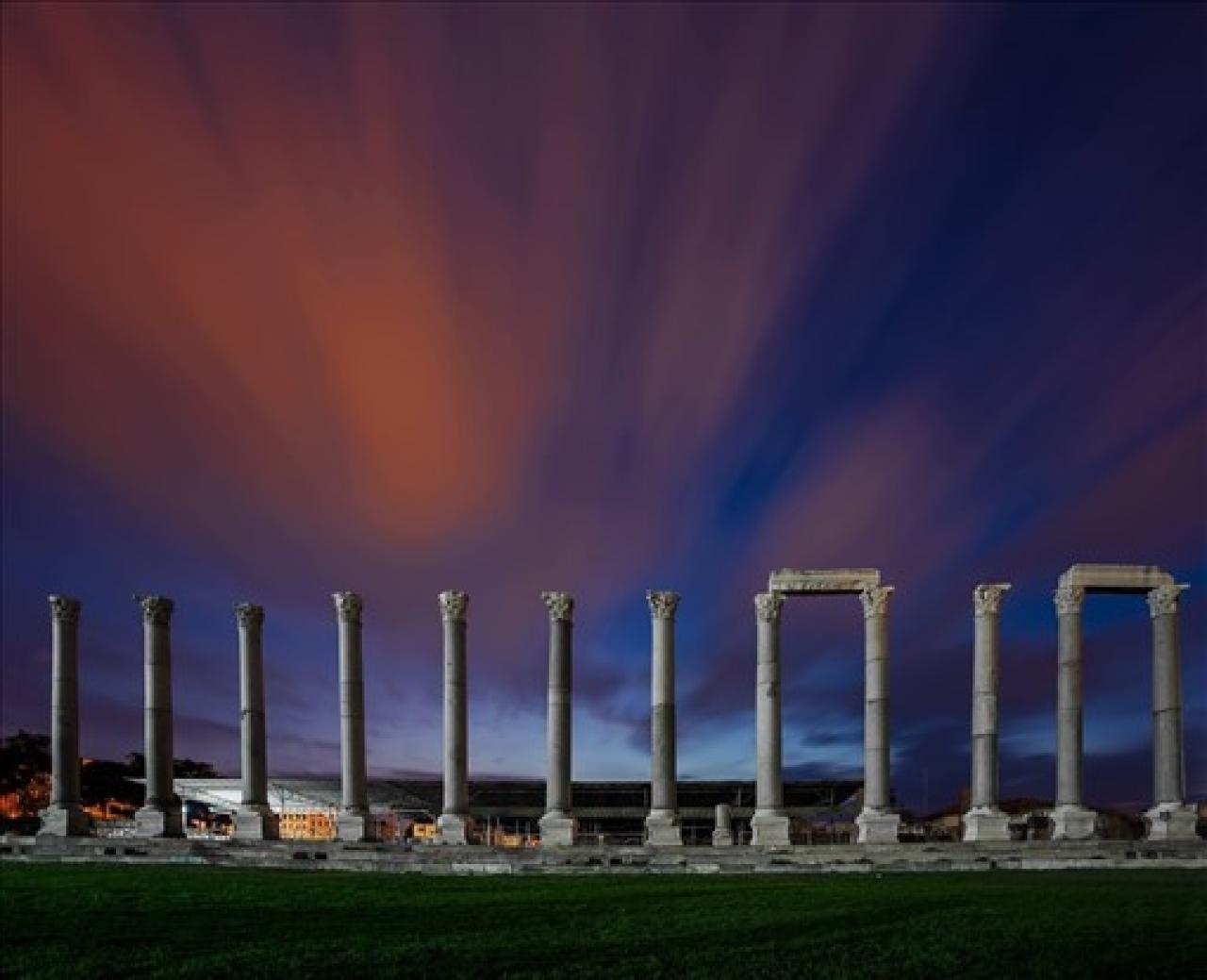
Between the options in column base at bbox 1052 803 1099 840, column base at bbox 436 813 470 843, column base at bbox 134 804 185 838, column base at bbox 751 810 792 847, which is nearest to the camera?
column base at bbox 1052 803 1099 840

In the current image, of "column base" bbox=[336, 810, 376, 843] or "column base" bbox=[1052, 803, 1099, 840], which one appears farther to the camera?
"column base" bbox=[336, 810, 376, 843]

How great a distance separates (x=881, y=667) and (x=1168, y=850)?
14.8 meters

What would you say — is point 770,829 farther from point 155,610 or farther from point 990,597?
point 155,610

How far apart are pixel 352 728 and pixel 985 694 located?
107 ft

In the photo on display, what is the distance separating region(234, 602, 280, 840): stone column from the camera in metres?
60.8

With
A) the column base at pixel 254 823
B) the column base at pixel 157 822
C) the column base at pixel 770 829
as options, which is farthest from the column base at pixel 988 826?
the column base at pixel 157 822

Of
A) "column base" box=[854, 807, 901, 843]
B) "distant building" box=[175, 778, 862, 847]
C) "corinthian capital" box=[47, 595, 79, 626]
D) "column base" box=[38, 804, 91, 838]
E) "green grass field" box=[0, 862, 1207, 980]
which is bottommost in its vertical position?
"distant building" box=[175, 778, 862, 847]

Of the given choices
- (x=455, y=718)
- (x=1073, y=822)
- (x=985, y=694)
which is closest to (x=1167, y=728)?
(x=1073, y=822)

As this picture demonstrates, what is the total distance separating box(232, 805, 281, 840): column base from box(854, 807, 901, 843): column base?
29.8 metres

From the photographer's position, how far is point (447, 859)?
51625 millimetres

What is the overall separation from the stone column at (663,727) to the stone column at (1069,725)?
60.1 feet

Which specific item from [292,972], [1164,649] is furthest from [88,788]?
[292,972]

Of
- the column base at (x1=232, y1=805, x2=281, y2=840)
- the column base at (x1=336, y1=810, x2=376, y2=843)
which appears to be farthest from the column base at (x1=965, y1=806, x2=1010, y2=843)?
the column base at (x1=232, y1=805, x2=281, y2=840)

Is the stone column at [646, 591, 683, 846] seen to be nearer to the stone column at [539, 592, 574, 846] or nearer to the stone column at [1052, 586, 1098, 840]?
the stone column at [539, 592, 574, 846]
